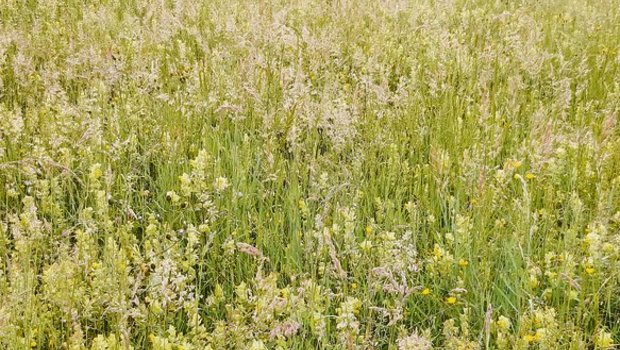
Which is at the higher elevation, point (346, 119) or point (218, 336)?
point (346, 119)

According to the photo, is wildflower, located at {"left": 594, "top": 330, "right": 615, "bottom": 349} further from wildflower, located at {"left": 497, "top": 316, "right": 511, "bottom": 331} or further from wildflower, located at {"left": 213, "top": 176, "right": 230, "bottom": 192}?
wildflower, located at {"left": 213, "top": 176, "right": 230, "bottom": 192}

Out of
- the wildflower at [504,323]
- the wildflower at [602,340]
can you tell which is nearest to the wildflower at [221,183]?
the wildflower at [504,323]

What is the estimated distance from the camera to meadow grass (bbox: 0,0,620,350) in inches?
76.7

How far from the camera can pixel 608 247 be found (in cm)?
214

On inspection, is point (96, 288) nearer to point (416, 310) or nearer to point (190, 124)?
point (416, 310)

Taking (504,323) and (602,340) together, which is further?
(504,323)

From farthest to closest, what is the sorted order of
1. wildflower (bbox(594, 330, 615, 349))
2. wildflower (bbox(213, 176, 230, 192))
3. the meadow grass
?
wildflower (bbox(213, 176, 230, 192)) < the meadow grass < wildflower (bbox(594, 330, 615, 349))

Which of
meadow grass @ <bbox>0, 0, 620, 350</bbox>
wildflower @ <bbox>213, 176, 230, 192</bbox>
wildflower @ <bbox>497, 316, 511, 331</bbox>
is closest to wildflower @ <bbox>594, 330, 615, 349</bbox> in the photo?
meadow grass @ <bbox>0, 0, 620, 350</bbox>

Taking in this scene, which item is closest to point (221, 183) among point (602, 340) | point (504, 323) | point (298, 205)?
point (298, 205)

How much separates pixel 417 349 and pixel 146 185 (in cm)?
177

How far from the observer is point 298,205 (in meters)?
2.67

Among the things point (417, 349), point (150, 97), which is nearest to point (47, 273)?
point (417, 349)

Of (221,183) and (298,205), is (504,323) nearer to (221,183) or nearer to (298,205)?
(298,205)

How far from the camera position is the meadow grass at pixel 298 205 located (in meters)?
1.95
